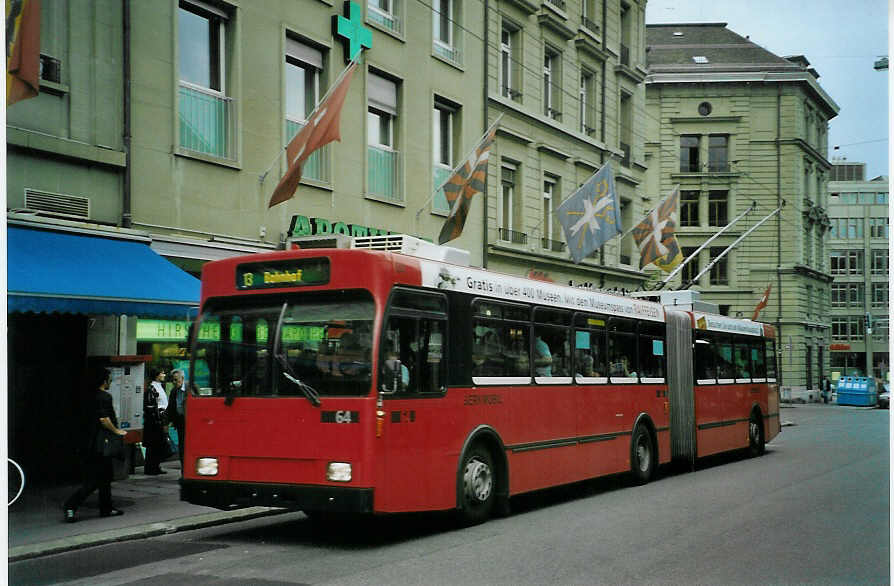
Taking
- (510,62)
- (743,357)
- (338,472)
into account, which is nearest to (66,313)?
(338,472)

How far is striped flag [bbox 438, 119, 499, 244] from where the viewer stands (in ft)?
62.8

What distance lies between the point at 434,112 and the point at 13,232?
12179 mm

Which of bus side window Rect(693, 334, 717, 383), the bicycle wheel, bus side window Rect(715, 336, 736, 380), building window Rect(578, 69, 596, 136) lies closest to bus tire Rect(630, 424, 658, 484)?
bus side window Rect(693, 334, 717, 383)

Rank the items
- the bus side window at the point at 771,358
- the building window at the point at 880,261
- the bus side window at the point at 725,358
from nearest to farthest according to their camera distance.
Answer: the building window at the point at 880,261 → the bus side window at the point at 725,358 → the bus side window at the point at 771,358

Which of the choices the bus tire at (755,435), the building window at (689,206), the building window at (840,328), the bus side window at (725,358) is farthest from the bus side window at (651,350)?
the building window at (689,206)

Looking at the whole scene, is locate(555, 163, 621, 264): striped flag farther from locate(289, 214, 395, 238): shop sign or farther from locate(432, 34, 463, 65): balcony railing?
locate(289, 214, 395, 238): shop sign

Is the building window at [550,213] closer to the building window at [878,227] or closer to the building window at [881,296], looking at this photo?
the building window at [878,227]

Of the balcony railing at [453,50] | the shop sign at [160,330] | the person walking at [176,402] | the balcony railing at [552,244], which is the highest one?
the balcony railing at [453,50]

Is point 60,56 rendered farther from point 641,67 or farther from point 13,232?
point 641,67

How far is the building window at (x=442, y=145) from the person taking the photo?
883 inches

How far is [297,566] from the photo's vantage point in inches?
329

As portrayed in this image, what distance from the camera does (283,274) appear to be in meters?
9.76

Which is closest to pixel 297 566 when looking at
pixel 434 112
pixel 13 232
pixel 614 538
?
pixel 614 538

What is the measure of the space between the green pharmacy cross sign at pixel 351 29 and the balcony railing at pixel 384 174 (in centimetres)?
195
